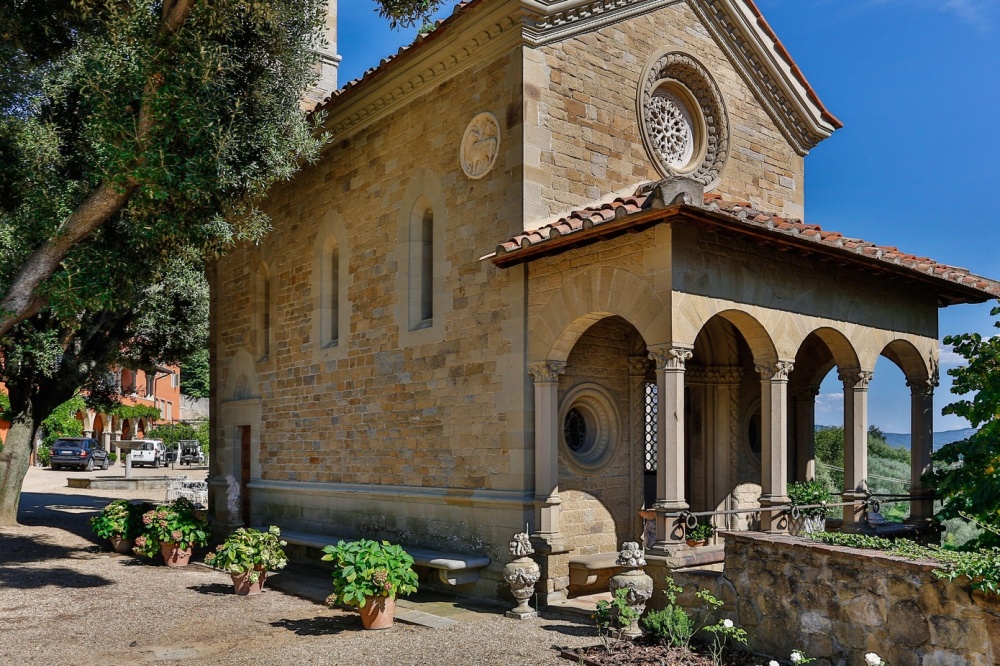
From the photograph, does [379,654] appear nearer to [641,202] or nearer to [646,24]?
[641,202]

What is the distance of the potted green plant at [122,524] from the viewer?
15.1m

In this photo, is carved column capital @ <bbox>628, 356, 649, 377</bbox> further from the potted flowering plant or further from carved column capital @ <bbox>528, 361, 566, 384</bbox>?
the potted flowering plant

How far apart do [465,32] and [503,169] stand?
6.83 ft

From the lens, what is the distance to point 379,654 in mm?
8383

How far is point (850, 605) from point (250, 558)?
25.6ft

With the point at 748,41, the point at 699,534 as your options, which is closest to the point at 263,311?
the point at 699,534

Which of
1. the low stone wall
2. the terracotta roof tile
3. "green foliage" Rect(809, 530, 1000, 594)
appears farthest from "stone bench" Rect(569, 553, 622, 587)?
the terracotta roof tile

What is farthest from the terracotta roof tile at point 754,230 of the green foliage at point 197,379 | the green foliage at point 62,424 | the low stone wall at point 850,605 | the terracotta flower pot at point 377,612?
the green foliage at point 197,379

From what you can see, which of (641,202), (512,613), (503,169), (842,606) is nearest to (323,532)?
(512,613)

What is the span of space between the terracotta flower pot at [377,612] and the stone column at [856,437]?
5.97 meters

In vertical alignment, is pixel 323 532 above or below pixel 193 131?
below

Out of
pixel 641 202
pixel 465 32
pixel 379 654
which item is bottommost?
pixel 379 654

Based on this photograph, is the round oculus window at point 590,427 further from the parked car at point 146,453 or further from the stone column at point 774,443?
the parked car at point 146,453

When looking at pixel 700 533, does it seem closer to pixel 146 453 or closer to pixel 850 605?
pixel 850 605
